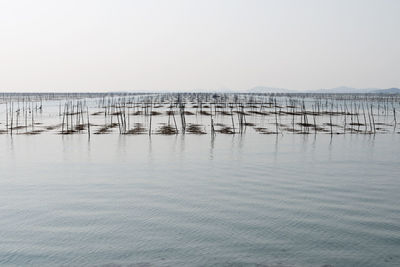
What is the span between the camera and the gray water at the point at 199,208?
6.75 meters

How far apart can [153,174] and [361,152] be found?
34.0ft

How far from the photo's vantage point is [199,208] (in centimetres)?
941

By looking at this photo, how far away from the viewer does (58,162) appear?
15461mm

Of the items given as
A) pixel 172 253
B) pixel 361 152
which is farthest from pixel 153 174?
pixel 361 152

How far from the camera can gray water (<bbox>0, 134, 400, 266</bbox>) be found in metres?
6.75

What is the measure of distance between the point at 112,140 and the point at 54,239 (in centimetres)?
1469

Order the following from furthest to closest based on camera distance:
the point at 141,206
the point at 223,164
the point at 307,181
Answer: the point at 223,164
the point at 307,181
the point at 141,206

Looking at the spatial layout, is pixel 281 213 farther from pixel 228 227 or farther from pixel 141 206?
pixel 141 206

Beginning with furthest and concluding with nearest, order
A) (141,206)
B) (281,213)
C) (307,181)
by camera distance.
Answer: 1. (307,181)
2. (141,206)
3. (281,213)

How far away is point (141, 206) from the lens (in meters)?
9.57

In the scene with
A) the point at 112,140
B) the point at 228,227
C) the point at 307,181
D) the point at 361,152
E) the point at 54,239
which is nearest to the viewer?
the point at 54,239

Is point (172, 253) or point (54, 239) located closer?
point (172, 253)

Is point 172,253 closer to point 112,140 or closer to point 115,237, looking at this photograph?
point 115,237

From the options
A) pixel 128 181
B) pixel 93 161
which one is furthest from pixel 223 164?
pixel 93 161
